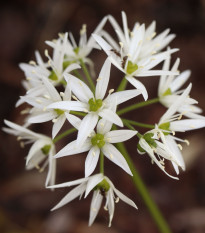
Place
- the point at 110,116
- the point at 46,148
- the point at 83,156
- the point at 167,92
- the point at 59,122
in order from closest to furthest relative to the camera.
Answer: the point at 110,116, the point at 59,122, the point at 46,148, the point at 167,92, the point at 83,156

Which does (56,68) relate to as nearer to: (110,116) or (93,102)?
(93,102)

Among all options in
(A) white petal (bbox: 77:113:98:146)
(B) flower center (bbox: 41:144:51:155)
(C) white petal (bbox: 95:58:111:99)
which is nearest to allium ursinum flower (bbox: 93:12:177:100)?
(C) white petal (bbox: 95:58:111:99)

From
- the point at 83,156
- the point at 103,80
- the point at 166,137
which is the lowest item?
the point at 83,156

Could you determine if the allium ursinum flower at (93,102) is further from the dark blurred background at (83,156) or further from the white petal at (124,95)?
the dark blurred background at (83,156)

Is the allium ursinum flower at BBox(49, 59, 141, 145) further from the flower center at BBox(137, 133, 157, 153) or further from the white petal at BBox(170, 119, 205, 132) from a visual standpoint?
the white petal at BBox(170, 119, 205, 132)

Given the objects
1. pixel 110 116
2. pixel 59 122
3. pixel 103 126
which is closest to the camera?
pixel 110 116

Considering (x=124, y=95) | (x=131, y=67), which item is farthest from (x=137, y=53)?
(x=124, y=95)

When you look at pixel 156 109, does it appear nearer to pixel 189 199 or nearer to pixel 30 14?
pixel 189 199
